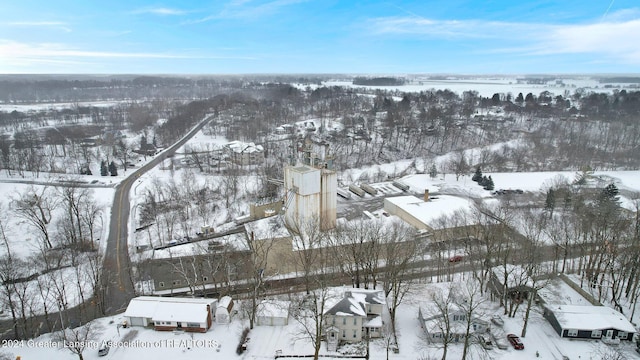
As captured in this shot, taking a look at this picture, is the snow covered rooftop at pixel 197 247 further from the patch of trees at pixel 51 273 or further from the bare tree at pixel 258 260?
the patch of trees at pixel 51 273

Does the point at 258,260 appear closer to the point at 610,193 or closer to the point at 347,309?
the point at 347,309

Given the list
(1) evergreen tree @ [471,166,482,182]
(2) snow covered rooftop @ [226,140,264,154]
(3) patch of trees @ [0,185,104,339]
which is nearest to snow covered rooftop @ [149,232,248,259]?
(3) patch of trees @ [0,185,104,339]

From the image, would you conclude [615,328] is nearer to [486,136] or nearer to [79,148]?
[486,136]

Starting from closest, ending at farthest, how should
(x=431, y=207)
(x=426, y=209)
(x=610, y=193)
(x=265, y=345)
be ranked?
(x=265, y=345)
(x=426, y=209)
(x=431, y=207)
(x=610, y=193)

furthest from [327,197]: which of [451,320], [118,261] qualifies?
[118,261]

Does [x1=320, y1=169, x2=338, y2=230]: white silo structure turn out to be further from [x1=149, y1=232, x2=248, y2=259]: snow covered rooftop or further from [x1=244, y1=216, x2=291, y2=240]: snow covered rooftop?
[x1=149, y1=232, x2=248, y2=259]: snow covered rooftop

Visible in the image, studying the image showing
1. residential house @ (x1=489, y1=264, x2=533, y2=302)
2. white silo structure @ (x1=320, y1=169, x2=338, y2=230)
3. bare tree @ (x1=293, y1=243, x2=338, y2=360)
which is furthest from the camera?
white silo structure @ (x1=320, y1=169, x2=338, y2=230)
